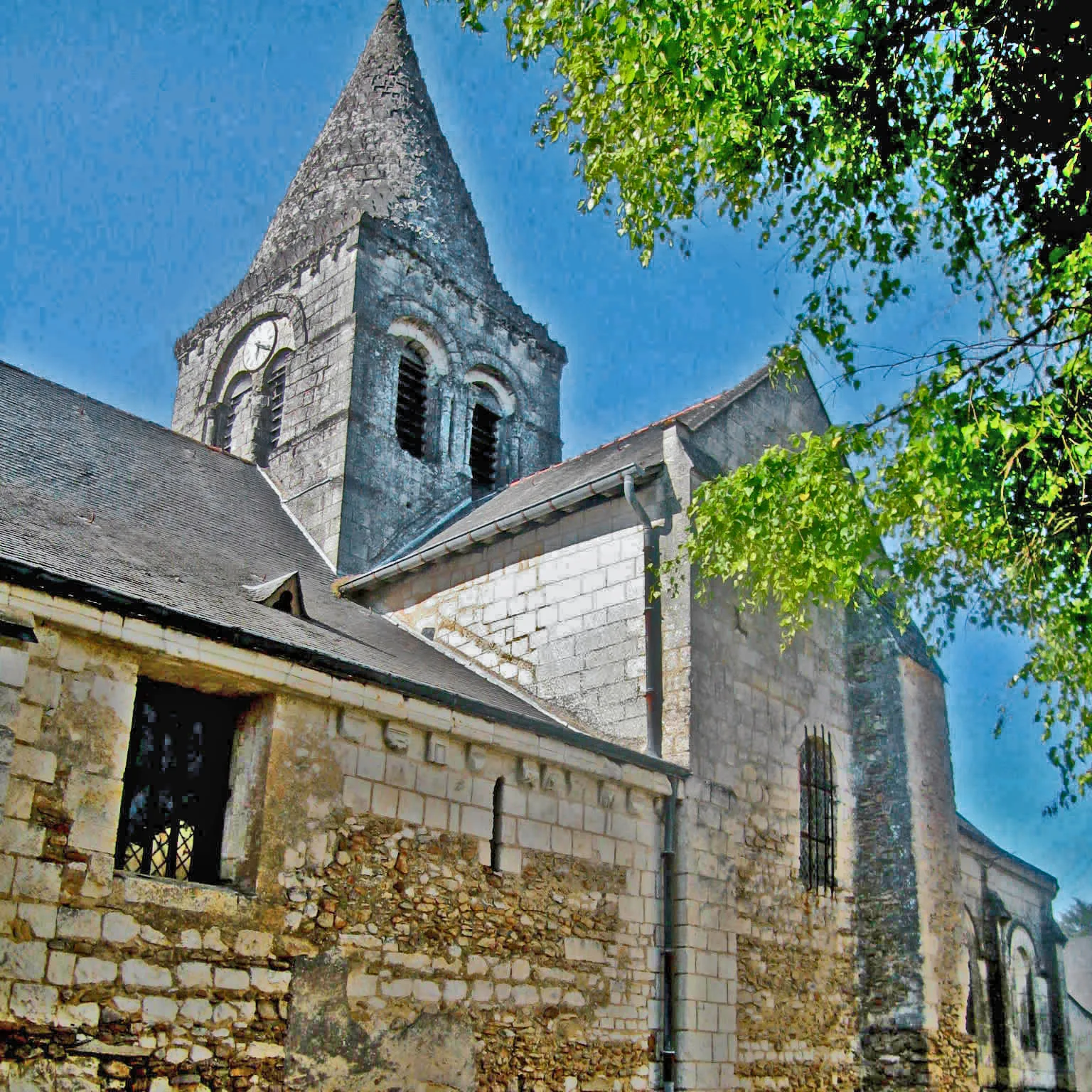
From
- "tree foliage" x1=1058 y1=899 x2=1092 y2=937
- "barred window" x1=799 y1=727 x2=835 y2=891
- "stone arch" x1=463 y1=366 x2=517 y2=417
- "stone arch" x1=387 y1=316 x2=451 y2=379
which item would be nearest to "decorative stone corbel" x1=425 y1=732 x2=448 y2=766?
"barred window" x1=799 y1=727 x2=835 y2=891

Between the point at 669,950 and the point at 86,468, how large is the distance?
6507mm

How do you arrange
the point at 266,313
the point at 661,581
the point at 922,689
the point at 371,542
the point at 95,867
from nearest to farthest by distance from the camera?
the point at 95,867 < the point at 661,581 < the point at 922,689 < the point at 371,542 < the point at 266,313

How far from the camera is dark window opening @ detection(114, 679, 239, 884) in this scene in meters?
6.69

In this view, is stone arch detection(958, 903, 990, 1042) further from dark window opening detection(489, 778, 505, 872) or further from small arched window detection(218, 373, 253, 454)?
small arched window detection(218, 373, 253, 454)

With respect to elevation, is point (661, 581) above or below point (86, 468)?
below

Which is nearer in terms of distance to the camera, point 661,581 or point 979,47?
point 979,47

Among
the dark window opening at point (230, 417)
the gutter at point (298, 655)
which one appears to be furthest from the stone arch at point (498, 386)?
the gutter at point (298, 655)

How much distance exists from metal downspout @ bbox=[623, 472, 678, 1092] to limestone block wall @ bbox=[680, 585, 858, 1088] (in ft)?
0.41

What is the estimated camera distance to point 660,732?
382 inches

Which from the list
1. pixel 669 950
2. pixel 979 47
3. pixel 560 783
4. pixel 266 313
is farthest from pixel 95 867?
pixel 266 313

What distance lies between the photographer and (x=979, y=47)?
6.70m

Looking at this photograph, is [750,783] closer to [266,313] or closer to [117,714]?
[117,714]

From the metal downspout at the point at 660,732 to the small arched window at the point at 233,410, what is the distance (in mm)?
7411

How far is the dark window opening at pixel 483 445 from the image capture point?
1605 cm
